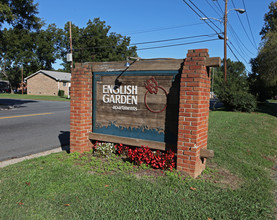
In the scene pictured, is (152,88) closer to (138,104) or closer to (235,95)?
(138,104)

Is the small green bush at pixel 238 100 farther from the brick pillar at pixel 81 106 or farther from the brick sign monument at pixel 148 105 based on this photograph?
the brick pillar at pixel 81 106

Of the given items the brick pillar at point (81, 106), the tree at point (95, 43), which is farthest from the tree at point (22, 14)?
the tree at point (95, 43)

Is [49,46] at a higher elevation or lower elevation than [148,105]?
higher

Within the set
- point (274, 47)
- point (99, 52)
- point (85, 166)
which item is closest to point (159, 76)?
point (85, 166)

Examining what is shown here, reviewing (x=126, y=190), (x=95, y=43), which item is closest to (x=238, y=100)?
(x=126, y=190)

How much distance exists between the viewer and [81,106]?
17.4 feet

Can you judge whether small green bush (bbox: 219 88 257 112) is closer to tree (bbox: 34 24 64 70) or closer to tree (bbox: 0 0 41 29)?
tree (bbox: 0 0 41 29)

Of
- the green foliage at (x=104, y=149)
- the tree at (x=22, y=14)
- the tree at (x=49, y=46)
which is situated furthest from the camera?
the tree at (x=49, y=46)

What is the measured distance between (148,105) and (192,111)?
3.17 feet

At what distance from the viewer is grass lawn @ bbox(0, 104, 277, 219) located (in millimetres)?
3014

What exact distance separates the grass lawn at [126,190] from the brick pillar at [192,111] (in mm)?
315

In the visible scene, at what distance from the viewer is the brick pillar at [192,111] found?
403 cm

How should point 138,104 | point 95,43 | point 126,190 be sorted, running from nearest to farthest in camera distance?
point 126,190 → point 138,104 → point 95,43

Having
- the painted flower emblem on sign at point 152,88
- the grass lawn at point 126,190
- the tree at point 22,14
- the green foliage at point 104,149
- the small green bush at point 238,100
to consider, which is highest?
the tree at point 22,14
